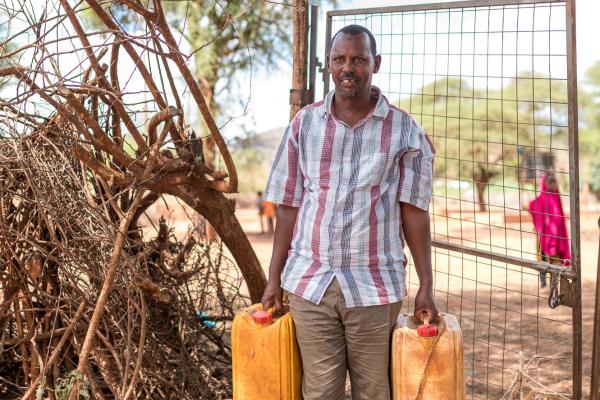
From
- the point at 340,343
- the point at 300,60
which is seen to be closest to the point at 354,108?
the point at 340,343

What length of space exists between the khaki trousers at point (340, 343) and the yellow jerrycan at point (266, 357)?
0.05m

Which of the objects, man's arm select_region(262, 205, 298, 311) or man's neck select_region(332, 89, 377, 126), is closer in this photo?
man's neck select_region(332, 89, 377, 126)

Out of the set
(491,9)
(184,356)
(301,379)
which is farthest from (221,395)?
(491,9)

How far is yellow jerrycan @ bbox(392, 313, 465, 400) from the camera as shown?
2.79m

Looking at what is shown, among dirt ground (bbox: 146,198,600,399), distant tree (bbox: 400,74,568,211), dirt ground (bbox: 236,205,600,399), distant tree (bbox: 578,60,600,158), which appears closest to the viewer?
distant tree (bbox: 400,74,568,211)

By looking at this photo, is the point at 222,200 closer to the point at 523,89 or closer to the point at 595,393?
the point at 595,393

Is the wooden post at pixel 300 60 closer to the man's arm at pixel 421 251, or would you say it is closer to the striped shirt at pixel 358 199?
the striped shirt at pixel 358 199

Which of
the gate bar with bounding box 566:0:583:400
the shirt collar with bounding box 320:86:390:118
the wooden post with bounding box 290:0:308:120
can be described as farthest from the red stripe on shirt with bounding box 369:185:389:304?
the wooden post with bounding box 290:0:308:120

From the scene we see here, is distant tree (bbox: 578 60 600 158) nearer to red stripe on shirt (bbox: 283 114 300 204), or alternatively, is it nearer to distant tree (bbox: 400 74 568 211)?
distant tree (bbox: 400 74 568 211)

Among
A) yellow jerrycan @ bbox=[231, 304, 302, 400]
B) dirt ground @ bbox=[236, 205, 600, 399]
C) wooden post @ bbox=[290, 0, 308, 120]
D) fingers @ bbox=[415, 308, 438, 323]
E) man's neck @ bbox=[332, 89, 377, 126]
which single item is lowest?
dirt ground @ bbox=[236, 205, 600, 399]

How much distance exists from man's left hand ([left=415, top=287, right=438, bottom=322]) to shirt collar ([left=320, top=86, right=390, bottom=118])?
67 cm

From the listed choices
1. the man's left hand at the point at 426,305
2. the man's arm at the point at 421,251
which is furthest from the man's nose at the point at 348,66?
the man's left hand at the point at 426,305

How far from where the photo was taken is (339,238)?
285cm

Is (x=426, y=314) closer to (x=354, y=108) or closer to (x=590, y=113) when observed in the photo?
(x=354, y=108)
